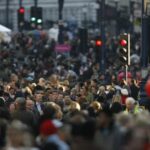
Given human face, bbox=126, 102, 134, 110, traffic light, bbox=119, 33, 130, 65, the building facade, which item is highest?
human face, bbox=126, 102, 134, 110

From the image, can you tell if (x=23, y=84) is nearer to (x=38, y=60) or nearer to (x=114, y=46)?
(x=38, y=60)

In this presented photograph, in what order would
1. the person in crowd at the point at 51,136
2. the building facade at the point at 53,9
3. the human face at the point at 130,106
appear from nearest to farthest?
the person in crowd at the point at 51,136, the human face at the point at 130,106, the building facade at the point at 53,9

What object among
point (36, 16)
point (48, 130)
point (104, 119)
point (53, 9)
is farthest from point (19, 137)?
point (53, 9)

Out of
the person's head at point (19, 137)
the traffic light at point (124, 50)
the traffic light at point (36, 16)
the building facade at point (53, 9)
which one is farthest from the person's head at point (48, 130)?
the building facade at point (53, 9)

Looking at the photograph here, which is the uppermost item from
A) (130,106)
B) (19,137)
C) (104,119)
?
(19,137)

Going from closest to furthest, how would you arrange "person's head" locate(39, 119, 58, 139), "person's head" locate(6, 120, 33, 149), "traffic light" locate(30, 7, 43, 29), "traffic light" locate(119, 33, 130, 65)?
1. "person's head" locate(6, 120, 33, 149)
2. "person's head" locate(39, 119, 58, 139)
3. "traffic light" locate(119, 33, 130, 65)
4. "traffic light" locate(30, 7, 43, 29)

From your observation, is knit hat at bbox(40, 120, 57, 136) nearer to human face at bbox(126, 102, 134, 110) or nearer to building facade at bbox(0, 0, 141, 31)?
human face at bbox(126, 102, 134, 110)

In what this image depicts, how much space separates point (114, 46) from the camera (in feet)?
212

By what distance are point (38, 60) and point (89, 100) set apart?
28.5 meters

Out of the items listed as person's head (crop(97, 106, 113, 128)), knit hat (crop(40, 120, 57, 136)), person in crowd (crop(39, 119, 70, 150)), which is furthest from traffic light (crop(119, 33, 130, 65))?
knit hat (crop(40, 120, 57, 136))

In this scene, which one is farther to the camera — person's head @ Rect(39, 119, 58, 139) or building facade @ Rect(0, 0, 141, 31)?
building facade @ Rect(0, 0, 141, 31)

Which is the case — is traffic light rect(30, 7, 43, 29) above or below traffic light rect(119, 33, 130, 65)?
below

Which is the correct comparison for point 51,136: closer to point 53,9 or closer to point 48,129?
point 48,129

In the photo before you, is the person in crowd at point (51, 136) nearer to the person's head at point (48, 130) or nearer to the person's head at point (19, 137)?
the person's head at point (48, 130)
